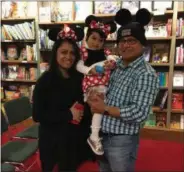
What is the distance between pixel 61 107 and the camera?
1.53 m

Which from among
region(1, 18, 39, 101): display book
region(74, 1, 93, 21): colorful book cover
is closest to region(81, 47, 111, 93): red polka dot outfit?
region(74, 1, 93, 21): colorful book cover

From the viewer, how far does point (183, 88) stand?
3.29m

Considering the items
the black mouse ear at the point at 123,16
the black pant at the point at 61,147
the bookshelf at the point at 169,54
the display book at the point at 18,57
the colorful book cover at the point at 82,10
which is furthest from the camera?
the display book at the point at 18,57

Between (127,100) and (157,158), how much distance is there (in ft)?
5.70

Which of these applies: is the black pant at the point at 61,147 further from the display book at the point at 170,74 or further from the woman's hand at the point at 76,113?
the display book at the point at 170,74

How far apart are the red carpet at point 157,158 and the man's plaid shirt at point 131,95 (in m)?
1.40

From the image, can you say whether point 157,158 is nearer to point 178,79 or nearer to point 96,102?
point 178,79

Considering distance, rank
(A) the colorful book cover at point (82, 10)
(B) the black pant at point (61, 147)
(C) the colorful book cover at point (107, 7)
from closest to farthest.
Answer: (B) the black pant at point (61, 147) → (C) the colorful book cover at point (107, 7) → (A) the colorful book cover at point (82, 10)

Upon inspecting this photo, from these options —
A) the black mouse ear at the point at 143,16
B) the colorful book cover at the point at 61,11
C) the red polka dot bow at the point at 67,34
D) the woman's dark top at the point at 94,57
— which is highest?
the colorful book cover at the point at 61,11

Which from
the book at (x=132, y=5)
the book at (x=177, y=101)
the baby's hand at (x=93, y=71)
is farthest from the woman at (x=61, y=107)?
the book at (x=177, y=101)

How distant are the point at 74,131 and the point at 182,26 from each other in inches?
92.4

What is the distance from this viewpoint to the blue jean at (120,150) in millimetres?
1348

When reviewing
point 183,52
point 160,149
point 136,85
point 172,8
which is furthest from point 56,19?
point 136,85

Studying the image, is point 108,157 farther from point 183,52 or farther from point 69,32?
point 183,52
